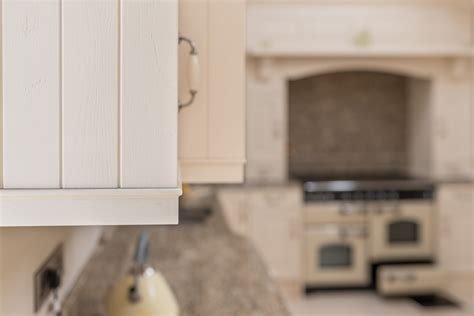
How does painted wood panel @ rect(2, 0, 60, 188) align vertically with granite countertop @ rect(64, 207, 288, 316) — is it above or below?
above

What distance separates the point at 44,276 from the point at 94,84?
0.73 meters

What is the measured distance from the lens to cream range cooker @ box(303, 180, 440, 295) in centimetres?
490

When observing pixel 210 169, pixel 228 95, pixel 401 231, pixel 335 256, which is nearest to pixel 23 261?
pixel 210 169

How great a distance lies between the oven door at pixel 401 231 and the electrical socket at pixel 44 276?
383cm

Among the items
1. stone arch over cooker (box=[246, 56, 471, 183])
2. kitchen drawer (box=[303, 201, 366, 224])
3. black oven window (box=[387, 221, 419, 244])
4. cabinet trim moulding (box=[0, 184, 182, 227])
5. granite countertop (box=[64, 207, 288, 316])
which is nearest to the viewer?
cabinet trim moulding (box=[0, 184, 182, 227])

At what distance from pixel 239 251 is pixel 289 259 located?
8.47 ft

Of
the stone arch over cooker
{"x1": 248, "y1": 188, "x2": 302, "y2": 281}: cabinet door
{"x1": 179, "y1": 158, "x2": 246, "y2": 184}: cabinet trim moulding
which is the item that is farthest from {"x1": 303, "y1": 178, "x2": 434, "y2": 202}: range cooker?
{"x1": 179, "y1": 158, "x2": 246, "y2": 184}: cabinet trim moulding

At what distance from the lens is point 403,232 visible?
5.02 metres

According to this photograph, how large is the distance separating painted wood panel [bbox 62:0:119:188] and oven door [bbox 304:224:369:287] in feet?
14.0

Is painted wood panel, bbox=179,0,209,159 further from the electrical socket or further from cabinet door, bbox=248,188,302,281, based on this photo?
cabinet door, bbox=248,188,302,281

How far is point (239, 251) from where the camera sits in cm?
245

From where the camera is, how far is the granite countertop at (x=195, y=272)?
167 cm

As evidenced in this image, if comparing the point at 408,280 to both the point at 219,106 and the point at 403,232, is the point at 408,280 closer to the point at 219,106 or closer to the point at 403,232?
the point at 403,232

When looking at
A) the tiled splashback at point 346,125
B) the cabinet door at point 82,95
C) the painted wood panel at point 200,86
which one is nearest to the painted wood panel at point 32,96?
the cabinet door at point 82,95
